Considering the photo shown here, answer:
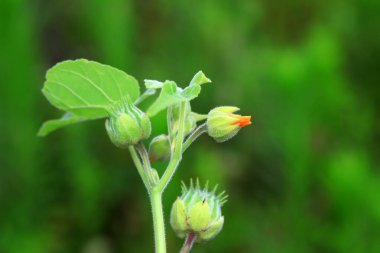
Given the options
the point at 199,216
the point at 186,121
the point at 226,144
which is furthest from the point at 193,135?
the point at 226,144

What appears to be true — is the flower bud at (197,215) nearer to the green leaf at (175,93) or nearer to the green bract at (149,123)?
the green bract at (149,123)

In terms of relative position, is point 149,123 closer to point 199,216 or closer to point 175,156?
point 175,156

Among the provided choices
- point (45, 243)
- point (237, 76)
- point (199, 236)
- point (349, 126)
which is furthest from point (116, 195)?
point (199, 236)

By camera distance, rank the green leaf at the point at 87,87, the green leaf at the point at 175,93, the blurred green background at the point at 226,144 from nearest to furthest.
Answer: the green leaf at the point at 175,93
the green leaf at the point at 87,87
the blurred green background at the point at 226,144

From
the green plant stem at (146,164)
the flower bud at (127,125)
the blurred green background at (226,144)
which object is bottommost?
the green plant stem at (146,164)

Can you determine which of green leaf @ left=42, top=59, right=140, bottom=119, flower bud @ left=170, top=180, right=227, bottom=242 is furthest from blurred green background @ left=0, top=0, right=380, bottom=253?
flower bud @ left=170, top=180, right=227, bottom=242

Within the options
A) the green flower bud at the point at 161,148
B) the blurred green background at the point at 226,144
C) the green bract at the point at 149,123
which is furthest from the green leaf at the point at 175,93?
the blurred green background at the point at 226,144

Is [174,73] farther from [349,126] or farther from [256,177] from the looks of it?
[349,126]
